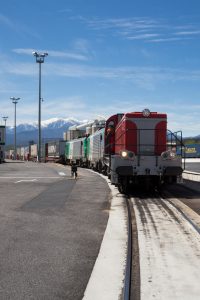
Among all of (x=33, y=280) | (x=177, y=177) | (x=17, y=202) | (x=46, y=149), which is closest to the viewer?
(x=33, y=280)

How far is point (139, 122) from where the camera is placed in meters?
17.1

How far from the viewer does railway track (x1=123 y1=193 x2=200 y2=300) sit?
5395 mm

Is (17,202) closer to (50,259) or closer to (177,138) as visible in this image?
(177,138)

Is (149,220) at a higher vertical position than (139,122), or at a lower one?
lower

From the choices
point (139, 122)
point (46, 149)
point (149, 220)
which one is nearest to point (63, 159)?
point (46, 149)

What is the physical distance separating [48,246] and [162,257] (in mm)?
1970

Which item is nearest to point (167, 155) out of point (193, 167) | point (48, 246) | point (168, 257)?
point (48, 246)

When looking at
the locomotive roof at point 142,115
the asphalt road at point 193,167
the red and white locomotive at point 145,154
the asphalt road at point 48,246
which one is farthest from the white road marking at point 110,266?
the asphalt road at point 193,167

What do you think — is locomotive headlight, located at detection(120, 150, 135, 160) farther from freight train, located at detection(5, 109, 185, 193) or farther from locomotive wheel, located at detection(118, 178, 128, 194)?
locomotive wheel, located at detection(118, 178, 128, 194)

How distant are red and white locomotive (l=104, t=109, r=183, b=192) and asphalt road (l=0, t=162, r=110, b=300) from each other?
2.33 m

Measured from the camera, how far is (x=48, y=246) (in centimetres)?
774

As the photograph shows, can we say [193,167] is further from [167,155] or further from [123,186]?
[167,155]

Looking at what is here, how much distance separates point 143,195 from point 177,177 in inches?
54.7

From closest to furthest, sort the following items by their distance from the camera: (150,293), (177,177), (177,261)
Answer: (150,293), (177,261), (177,177)
